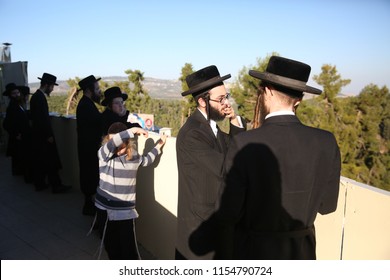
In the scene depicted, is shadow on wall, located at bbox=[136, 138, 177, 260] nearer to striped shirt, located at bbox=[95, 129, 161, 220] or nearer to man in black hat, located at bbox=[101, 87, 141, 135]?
striped shirt, located at bbox=[95, 129, 161, 220]

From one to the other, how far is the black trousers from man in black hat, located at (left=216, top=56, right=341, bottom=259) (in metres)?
1.58

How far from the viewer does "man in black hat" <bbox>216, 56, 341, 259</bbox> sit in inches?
59.8

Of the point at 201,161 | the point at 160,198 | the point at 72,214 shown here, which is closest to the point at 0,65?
the point at 72,214

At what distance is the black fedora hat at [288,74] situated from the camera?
1.57 meters

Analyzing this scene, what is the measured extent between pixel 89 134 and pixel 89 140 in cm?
9

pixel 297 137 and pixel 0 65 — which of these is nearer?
pixel 297 137

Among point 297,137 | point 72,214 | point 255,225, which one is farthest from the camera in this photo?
point 72,214

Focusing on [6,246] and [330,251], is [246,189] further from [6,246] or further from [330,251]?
[6,246]

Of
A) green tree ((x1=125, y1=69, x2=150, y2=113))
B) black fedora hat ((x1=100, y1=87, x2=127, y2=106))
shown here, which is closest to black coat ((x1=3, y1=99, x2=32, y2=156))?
black fedora hat ((x1=100, y1=87, x2=127, y2=106))

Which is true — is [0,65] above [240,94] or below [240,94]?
above

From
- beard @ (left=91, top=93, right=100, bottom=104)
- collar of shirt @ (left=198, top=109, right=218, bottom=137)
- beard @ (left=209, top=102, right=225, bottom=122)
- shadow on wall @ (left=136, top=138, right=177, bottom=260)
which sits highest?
beard @ (left=209, top=102, right=225, bottom=122)

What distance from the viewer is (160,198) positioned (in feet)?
11.3

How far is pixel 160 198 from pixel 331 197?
2.07 m

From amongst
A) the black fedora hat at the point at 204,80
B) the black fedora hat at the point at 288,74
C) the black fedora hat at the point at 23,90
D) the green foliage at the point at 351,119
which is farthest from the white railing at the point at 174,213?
the green foliage at the point at 351,119
